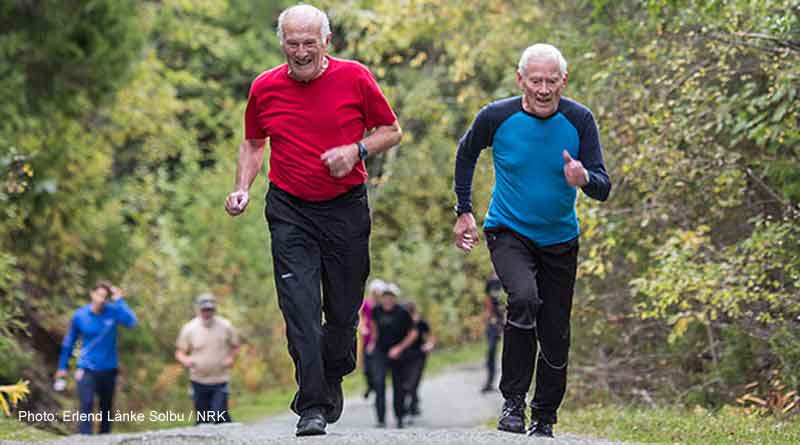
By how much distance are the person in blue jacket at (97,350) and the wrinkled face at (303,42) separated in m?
8.64

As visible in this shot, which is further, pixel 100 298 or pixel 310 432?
pixel 100 298

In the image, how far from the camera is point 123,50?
68.2ft

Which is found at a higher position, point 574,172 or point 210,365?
point 574,172

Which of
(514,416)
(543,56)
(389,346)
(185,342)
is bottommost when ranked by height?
(389,346)

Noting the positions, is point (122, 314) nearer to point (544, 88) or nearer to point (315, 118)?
point (315, 118)

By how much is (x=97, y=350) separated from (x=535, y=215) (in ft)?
29.3

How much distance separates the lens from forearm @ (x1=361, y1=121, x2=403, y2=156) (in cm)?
762

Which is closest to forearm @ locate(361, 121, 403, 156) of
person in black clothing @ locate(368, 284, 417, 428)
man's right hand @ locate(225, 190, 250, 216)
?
man's right hand @ locate(225, 190, 250, 216)

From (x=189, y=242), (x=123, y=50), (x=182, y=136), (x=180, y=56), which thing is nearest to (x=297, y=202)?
(x=123, y=50)

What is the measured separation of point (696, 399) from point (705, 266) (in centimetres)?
172

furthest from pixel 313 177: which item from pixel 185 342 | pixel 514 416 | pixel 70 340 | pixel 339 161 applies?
pixel 70 340

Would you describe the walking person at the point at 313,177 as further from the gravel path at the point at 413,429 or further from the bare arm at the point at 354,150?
the gravel path at the point at 413,429

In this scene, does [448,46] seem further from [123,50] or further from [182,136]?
[182,136]

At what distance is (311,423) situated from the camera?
7402mm
